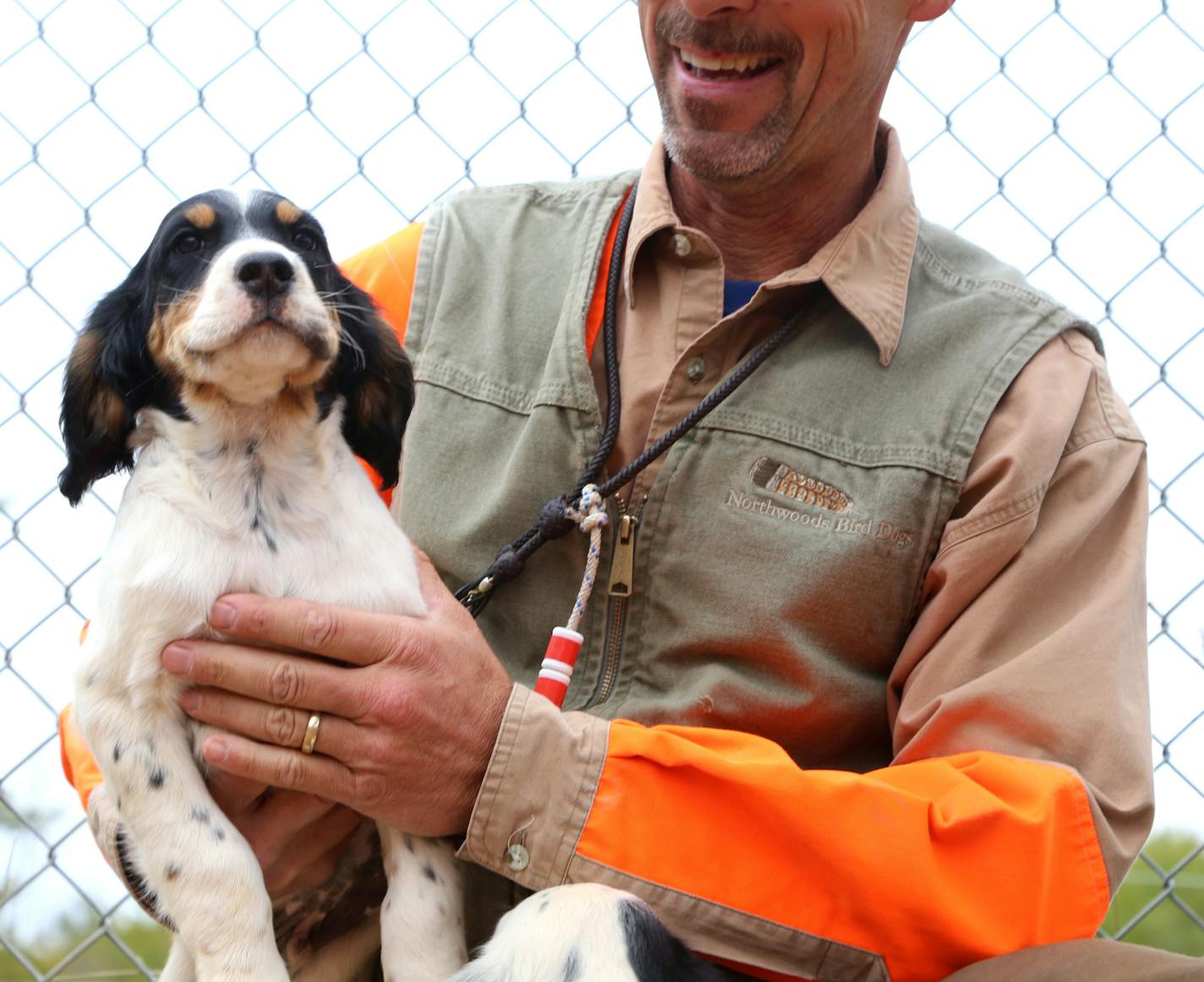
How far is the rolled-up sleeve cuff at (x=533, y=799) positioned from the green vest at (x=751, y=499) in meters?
0.36

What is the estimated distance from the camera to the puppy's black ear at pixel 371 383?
2178mm

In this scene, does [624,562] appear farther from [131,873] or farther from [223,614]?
[131,873]

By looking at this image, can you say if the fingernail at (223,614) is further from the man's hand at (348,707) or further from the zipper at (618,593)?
the zipper at (618,593)

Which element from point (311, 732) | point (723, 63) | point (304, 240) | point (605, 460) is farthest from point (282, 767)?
point (723, 63)

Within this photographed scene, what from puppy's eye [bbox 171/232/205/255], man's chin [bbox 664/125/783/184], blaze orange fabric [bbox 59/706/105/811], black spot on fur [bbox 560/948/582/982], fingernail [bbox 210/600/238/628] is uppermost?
puppy's eye [bbox 171/232/205/255]

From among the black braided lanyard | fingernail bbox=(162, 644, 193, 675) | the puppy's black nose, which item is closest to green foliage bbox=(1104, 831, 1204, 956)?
the black braided lanyard

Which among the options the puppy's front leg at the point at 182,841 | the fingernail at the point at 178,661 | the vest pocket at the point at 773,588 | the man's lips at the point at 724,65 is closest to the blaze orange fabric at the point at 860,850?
the vest pocket at the point at 773,588

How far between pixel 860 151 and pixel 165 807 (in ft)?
5.72

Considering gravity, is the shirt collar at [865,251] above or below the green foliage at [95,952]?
above

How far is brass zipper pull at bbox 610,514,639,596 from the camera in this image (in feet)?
7.39

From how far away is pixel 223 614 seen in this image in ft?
6.08

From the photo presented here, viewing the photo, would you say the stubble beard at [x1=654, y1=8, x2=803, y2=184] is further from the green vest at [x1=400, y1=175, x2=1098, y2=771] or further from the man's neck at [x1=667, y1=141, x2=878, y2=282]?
the green vest at [x1=400, y1=175, x2=1098, y2=771]

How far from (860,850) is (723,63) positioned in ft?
4.59

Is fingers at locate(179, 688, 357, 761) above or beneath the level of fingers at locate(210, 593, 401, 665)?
beneath
